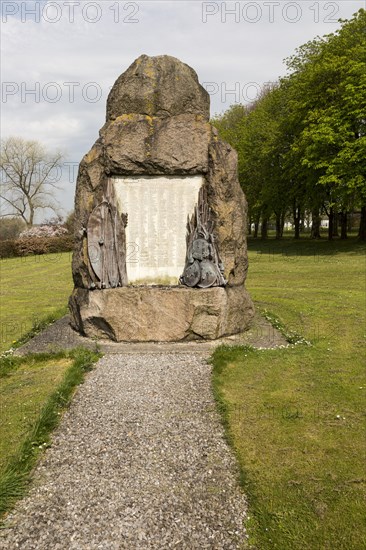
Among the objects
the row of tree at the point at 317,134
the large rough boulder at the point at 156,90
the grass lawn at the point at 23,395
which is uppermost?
the row of tree at the point at 317,134

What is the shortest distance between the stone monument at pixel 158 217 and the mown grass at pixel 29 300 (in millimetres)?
1918

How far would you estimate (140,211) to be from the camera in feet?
29.3

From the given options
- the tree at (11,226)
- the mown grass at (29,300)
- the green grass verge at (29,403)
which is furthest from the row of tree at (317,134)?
the tree at (11,226)

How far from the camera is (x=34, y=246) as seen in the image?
120 ft

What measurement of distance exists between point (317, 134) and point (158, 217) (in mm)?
19709

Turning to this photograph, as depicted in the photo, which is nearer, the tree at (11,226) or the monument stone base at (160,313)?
the monument stone base at (160,313)

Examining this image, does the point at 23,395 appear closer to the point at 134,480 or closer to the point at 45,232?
the point at 134,480

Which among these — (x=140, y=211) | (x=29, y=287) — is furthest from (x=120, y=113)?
(x=29, y=287)

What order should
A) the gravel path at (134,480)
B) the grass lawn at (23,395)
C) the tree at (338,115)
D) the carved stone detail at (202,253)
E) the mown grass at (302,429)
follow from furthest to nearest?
1. the tree at (338,115)
2. the carved stone detail at (202,253)
3. the grass lawn at (23,395)
4. the mown grass at (302,429)
5. the gravel path at (134,480)

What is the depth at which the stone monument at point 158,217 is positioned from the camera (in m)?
8.51

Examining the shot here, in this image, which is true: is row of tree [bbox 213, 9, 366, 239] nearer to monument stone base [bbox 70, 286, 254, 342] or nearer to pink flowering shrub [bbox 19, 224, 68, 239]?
monument stone base [bbox 70, 286, 254, 342]

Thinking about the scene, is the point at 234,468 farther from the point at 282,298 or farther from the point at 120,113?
the point at 282,298

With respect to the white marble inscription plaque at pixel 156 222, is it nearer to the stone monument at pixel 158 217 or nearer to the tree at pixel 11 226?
the stone monument at pixel 158 217

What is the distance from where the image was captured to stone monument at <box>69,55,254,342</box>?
851cm
